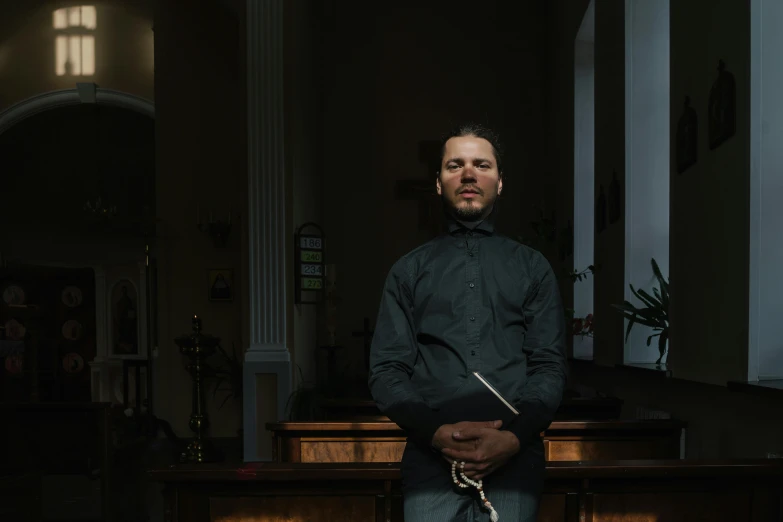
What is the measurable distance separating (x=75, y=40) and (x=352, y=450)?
7641 mm

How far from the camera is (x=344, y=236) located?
8938 mm

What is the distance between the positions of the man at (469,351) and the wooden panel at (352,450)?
1.92 metres

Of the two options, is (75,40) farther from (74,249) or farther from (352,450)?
(352,450)

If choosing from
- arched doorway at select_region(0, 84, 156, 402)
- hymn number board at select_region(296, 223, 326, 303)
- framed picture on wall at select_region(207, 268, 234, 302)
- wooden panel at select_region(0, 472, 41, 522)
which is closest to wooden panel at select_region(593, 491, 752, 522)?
wooden panel at select_region(0, 472, 41, 522)

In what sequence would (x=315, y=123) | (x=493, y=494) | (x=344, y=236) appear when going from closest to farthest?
1. (x=493, y=494)
2. (x=315, y=123)
3. (x=344, y=236)

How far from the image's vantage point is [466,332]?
177cm

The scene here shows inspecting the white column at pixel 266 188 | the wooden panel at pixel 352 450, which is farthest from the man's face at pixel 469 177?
the white column at pixel 266 188

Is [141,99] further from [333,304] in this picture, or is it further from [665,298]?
[665,298]

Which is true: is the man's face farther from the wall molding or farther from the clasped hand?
the wall molding

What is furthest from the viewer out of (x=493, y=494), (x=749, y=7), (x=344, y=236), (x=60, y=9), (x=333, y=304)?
(x=60, y=9)

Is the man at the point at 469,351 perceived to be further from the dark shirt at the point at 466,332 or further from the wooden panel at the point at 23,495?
the wooden panel at the point at 23,495

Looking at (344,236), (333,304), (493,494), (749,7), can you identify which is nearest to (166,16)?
(344,236)

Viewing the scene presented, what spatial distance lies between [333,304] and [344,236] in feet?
5.40

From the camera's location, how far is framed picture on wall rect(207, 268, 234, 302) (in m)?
8.59
